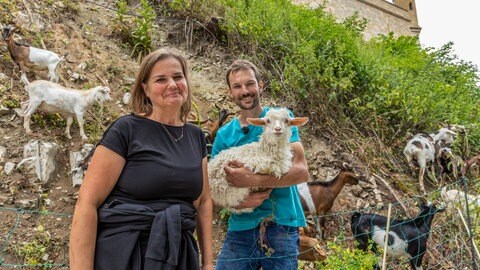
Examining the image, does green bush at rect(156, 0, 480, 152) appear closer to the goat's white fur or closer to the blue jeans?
the goat's white fur

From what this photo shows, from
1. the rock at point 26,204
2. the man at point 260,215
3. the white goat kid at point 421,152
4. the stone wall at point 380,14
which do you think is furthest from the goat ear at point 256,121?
the stone wall at point 380,14

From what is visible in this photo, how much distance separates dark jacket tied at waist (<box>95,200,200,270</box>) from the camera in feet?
5.62

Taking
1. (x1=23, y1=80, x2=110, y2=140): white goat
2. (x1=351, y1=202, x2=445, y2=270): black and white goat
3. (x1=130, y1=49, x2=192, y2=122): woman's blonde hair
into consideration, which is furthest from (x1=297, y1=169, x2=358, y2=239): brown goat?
(x1=130, y1=49, x2=192, y2=122): woman's blonde hair

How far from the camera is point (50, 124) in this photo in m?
5.26

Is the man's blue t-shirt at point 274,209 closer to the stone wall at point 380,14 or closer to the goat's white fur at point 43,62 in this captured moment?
the goat's white fur at point 43,62

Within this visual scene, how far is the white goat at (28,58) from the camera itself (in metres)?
5.42

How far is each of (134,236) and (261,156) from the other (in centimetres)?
125

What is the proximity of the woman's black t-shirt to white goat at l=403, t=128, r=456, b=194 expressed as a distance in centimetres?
586

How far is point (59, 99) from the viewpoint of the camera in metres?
4.91

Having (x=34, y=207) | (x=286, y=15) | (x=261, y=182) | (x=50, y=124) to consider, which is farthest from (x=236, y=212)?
(x=286, y=15)

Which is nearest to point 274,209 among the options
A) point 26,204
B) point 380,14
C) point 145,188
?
point 145,188

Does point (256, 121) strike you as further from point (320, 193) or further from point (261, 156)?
point (320, 193)

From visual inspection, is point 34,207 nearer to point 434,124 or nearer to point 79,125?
point 79,125

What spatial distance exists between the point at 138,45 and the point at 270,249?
6.02m
